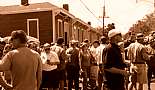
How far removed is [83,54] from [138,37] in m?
3.09

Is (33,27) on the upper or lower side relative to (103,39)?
upper

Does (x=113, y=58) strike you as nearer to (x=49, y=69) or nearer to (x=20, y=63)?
(x=20, y=63)

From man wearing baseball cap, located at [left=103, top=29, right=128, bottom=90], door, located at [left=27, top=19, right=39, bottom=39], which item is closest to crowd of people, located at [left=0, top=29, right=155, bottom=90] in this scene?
man wearing baseball cap, located at [left=103, top=29, right=128, bottom=90]

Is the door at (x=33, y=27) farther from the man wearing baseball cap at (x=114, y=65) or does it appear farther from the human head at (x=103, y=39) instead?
the man wearing baseball cap at (x=114, y=65)

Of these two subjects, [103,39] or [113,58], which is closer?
[113,58]

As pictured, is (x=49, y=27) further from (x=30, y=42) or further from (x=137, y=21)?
(x=137, y=21)

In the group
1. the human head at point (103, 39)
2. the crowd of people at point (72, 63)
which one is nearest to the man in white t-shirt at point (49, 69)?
the crowd of people at point (72, 63)

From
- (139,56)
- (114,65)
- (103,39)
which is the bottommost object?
(139,56)

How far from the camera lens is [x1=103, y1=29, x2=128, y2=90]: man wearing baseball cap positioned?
7.91 meters

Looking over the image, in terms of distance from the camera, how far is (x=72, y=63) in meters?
15.1

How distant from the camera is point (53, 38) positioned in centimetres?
3172

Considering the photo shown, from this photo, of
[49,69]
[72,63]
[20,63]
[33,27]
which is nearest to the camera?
[20,63]

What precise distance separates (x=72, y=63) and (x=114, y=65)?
7233 mm

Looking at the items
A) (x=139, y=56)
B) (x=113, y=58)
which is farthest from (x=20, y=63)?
(x=139, y=56)
